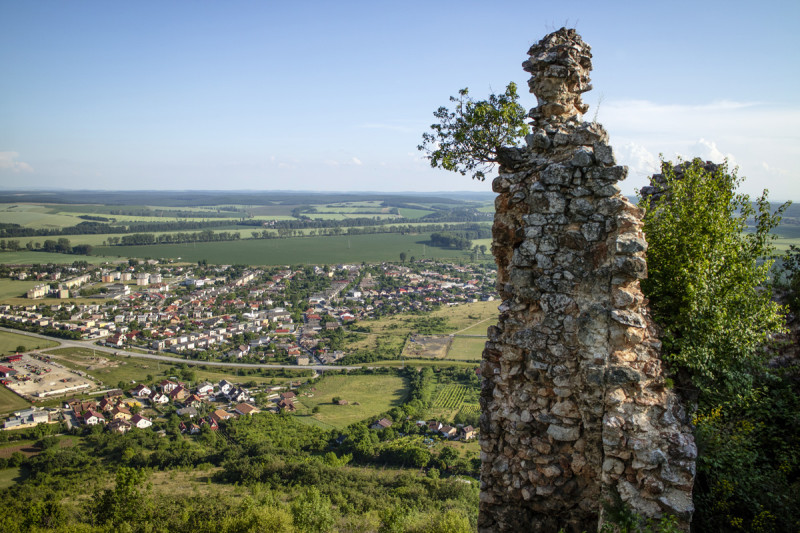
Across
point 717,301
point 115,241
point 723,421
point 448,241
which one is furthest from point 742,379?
point 115,241

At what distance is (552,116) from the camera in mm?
7680

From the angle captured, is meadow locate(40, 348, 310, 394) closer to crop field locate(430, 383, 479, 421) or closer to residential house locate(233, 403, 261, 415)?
residential house locate(233, 403, 261, 415)

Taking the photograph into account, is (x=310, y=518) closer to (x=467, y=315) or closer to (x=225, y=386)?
(x=225, y=386)

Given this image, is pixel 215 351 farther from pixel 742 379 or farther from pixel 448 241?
pixel 448 241

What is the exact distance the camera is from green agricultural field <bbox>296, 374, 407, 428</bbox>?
36750 millimetres

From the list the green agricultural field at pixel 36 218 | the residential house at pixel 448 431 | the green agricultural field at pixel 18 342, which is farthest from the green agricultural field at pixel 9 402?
the green agricultural field at pixel 36 218

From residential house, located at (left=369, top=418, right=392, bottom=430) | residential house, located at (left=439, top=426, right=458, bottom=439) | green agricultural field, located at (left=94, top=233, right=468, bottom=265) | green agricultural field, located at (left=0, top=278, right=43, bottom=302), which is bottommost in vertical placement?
residential house, located at (left=369, top=418, right=392, bottom=430)

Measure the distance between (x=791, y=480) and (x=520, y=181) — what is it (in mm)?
5886

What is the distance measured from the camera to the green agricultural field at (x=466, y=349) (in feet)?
164

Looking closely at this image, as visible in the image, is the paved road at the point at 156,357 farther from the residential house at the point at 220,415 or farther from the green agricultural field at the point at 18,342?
the residential house at the point at 220,415

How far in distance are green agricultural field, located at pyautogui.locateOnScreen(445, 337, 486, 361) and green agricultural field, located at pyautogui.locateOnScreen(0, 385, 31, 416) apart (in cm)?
3801

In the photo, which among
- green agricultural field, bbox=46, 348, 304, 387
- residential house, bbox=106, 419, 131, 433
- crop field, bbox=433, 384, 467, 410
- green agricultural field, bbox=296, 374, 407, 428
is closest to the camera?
residential house, bbox=106, 419, 131, 433

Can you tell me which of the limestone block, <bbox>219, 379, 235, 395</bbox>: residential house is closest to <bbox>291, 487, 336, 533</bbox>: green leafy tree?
the limestone block

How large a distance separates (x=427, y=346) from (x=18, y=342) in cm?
4756
